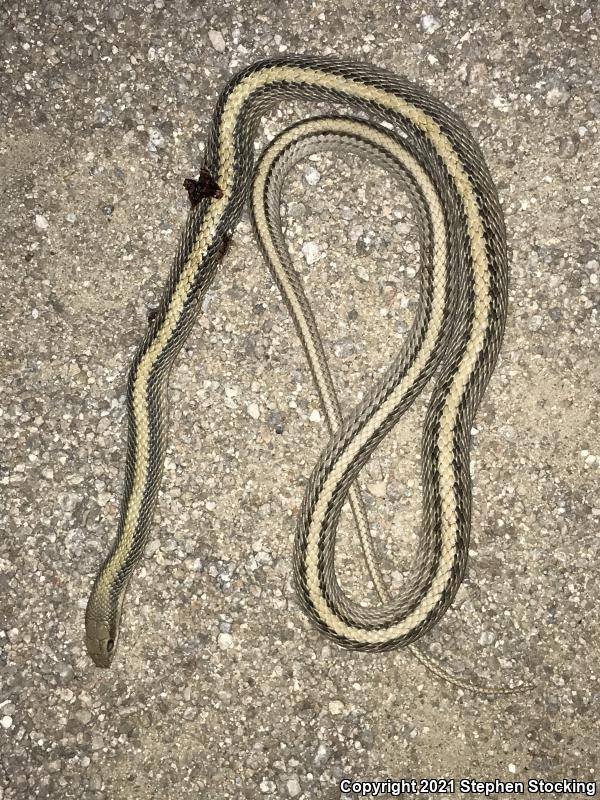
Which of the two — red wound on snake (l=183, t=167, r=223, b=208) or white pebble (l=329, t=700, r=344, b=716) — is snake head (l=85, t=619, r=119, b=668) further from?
red wound on snake (l=183, t=167, r=223, b=208)

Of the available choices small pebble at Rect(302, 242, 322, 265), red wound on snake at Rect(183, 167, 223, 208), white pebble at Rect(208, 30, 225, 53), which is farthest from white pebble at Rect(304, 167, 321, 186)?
white pebble at Rect(208, 30, 225, 53)

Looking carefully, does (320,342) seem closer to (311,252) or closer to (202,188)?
(311,252)

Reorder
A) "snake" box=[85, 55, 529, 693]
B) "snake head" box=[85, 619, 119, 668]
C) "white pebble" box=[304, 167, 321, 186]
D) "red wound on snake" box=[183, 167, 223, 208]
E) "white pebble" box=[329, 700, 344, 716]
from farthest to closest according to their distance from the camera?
"white pebble" box=[304, 167, 321, 186], "white pebble" box=[329, 700, 344, 716], "snake head" box=[85, 619, 119, 668], "red wound on snake" box=[183, 167, 223, 208], "snake" box=[85, 55, 529, 693]

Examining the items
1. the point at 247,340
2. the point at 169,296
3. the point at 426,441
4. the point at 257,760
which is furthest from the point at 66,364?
the point at 257,760

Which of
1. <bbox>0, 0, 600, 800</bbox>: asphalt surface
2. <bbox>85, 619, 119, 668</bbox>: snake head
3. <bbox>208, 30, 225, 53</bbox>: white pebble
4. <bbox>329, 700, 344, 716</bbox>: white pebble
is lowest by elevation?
<bbox>85, 619, 119, 668</bbox>: snake head

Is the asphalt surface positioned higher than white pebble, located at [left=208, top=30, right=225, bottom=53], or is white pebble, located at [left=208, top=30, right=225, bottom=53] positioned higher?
white pebble, located at [left=208, top=30, right=225, bottom=53]

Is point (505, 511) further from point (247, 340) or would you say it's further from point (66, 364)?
point (66, 364)

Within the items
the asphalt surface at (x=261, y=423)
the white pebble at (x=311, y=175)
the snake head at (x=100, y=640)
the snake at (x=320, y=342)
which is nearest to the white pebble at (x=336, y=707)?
the asphalt surface at (x=261, y=423)
